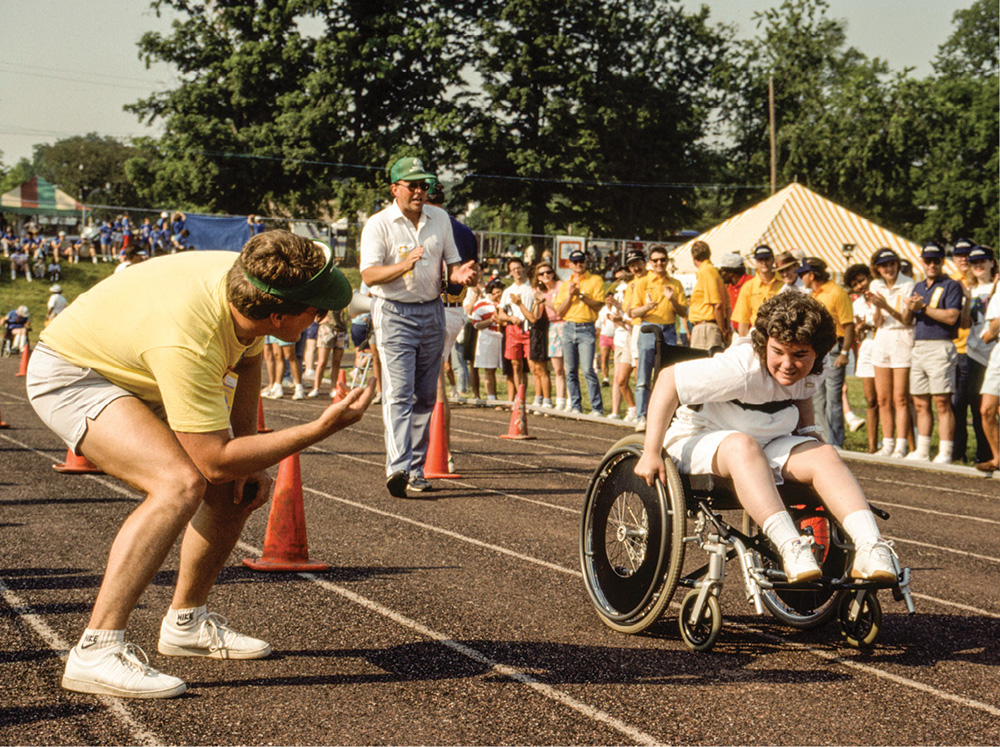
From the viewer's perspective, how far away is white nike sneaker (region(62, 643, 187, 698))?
144 inches

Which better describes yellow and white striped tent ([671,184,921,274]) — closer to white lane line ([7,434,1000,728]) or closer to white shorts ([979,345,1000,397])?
white shorts ([979,345,1000,397])

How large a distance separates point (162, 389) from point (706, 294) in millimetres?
9064

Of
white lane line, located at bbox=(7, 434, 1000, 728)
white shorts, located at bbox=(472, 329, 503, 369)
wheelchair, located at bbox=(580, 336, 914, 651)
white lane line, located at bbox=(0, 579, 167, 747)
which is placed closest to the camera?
white lane line, located at bbox=(0, 579, 167, 747)

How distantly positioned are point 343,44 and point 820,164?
2719 cm

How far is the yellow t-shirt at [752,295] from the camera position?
37.0 feet

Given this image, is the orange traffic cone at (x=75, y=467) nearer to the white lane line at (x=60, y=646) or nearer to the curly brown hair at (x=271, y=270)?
the white lane line at (x=60, y=646)

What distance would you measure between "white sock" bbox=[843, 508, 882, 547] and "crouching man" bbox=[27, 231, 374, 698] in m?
1.94

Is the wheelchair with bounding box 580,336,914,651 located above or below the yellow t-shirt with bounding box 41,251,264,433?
below

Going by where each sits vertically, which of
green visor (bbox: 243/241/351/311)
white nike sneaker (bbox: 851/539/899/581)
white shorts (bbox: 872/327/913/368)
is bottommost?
white nike sneaker (bbox: 851/539/899/581)

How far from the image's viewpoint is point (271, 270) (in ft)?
11.6

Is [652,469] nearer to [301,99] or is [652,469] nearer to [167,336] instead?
[167,336]

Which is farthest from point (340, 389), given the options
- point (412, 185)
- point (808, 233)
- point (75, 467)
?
point (808, 233)

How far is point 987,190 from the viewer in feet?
185

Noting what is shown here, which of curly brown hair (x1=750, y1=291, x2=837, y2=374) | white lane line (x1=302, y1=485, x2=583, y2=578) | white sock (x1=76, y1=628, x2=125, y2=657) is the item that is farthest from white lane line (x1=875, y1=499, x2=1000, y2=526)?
white sock (x1=76, y1=628, x2=125, y2=657)
